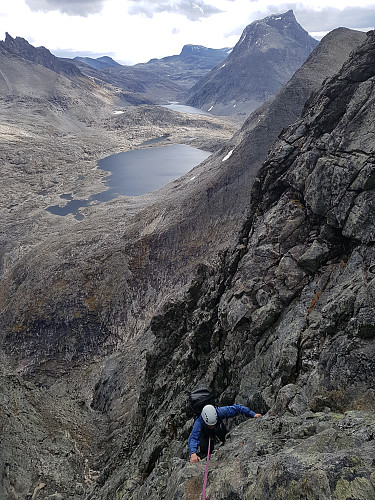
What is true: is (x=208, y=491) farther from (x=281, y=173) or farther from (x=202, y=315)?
(x=281, y=173)

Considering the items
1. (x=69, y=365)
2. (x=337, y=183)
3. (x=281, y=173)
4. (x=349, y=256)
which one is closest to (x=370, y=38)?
(x=281, y=173)

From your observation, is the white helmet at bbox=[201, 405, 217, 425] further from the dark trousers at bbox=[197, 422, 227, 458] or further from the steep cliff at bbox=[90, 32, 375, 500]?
the steep cliff at bbox=[90, 32, 375, 500]

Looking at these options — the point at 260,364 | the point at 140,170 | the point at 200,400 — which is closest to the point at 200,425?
the point at 200,400

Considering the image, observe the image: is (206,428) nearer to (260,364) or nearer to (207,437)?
(207,437)

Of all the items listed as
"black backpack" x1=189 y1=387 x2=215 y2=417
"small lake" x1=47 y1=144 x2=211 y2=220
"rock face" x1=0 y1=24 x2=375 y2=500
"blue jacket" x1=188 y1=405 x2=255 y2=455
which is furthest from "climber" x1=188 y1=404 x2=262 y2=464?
"small lake" x1=47 y1=144 x2=211 y2=220

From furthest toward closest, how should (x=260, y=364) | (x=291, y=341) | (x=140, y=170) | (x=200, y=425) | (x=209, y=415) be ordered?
(x=140, y=170)
(x=260, y=364)
(x=291, y=341)
(x=200, y=425)
(x=209, y=415)

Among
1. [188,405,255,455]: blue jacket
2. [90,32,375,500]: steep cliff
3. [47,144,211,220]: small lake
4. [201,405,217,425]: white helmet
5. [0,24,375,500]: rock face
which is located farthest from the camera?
[47,144,211,220]: small lake
